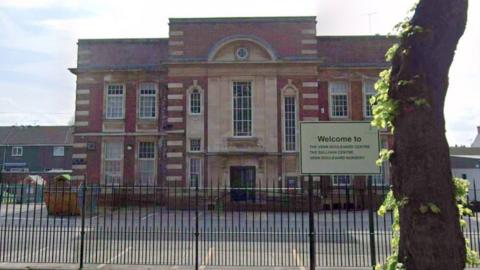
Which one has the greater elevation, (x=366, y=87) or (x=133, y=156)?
(x=366, y=87)

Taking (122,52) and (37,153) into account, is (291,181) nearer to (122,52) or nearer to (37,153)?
(122,52)

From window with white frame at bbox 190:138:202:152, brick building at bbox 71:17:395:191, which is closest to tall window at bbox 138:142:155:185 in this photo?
brick building at bbox 71:17:395:191

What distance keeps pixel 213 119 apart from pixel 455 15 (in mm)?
21167

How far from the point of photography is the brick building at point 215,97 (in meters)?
25.3

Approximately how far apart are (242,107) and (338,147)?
1689 cm

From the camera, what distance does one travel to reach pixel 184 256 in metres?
11.5

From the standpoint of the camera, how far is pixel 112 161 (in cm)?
2720

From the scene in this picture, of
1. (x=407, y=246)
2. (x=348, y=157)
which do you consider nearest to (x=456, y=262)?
(x=407, y=246)

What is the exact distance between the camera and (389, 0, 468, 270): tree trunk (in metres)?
4.28

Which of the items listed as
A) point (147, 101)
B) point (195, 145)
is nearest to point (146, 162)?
point (195, 145)

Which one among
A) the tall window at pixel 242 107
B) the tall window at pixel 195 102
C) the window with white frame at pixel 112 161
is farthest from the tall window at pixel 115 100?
the tall window at pixel 242 107

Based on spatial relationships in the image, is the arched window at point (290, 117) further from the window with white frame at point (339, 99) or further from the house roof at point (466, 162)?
the house roof at point (466, 162)

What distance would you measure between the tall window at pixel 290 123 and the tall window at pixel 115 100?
11171 mm

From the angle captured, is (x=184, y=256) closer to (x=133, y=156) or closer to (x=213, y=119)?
(x=213, y=119)
